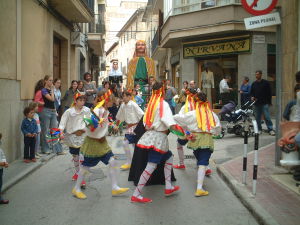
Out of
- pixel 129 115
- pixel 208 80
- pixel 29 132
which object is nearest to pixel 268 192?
pixel 129 115

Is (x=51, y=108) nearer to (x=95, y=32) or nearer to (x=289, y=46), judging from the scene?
(x=289, y=46)

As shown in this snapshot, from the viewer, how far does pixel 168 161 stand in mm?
6148

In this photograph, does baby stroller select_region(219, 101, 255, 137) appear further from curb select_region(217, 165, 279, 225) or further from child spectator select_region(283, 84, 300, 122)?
child spectator select_region(283, 84, 300, 122)

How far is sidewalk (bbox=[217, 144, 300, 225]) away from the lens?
16.1ft

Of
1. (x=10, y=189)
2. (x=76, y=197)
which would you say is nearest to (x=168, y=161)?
(x=76, y=197)

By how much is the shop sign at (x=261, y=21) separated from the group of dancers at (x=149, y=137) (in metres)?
1.58

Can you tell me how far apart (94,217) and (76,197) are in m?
1.11

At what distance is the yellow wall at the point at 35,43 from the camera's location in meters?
10.4

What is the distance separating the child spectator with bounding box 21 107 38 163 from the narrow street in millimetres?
1181

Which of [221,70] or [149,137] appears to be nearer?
[149,137]

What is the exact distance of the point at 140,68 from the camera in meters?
12.5

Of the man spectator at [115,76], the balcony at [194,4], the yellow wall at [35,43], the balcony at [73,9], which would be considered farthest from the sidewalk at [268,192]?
the balcony at [194,4]

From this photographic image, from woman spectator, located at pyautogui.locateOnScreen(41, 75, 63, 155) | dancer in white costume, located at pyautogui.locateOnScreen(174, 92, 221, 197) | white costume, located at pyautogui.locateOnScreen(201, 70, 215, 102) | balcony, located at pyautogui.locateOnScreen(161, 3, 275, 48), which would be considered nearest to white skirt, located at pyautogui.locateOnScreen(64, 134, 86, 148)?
dancer in white costume, located at pyautogui.locateOnScreen(174, 92, 221, 197)

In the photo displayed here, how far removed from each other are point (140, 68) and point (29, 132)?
483cm
